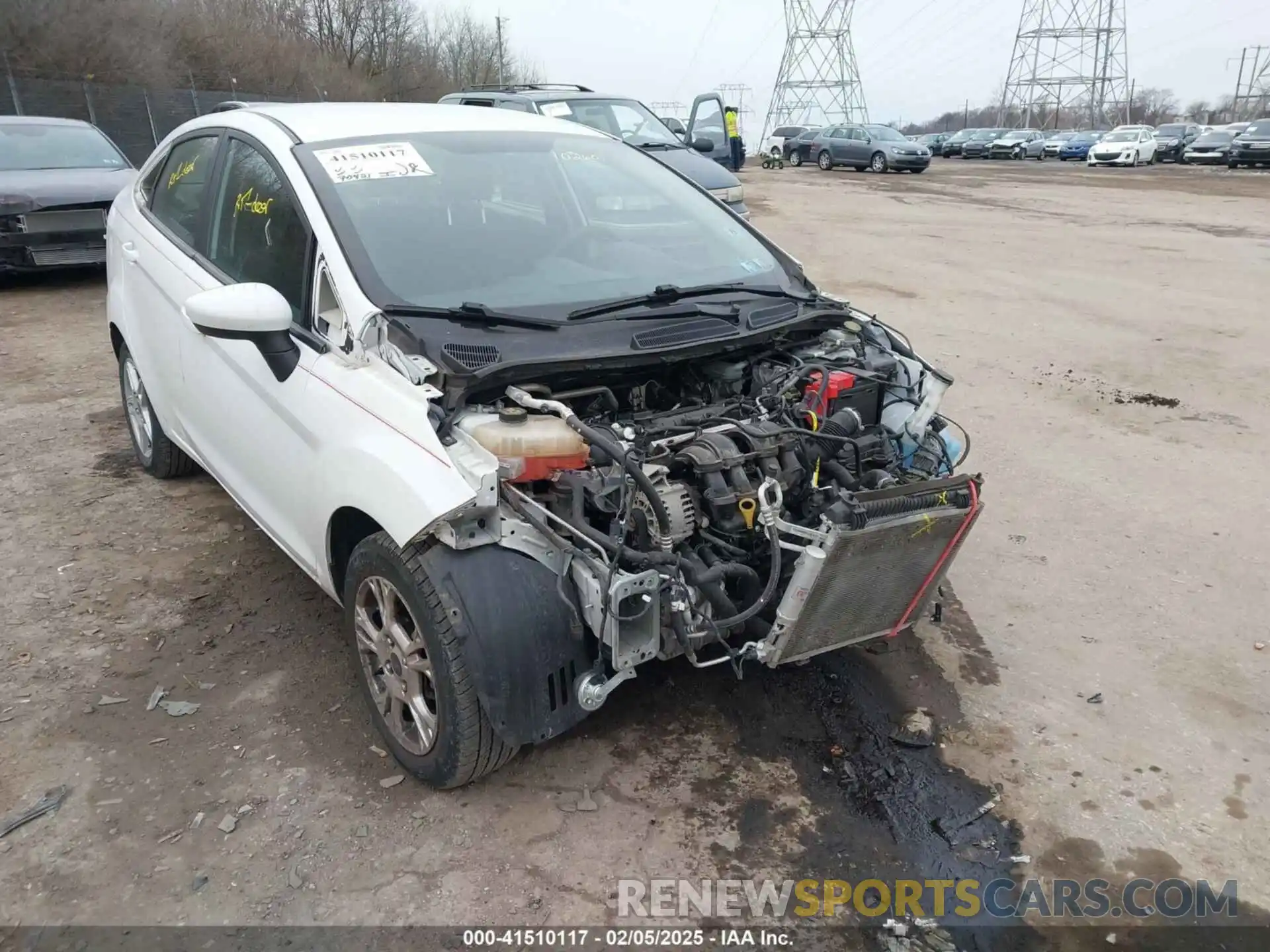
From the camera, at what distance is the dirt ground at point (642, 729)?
2523mm

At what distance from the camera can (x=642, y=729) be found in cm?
307

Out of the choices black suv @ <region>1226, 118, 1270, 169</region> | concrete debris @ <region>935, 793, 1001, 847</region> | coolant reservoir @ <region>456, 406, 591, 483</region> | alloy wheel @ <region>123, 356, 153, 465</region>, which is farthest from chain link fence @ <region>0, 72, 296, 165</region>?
black suv @ <region>1226, 118, 1270, 169</region>

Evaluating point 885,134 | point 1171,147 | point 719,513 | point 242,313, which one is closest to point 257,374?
point 242,313

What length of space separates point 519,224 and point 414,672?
1.73 metres

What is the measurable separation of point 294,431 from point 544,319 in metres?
0.91

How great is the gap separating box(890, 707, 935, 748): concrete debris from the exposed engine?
0.37m

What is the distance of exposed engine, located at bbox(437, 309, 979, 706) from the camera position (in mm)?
2533

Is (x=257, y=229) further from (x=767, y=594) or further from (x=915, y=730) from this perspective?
(x=915, y=730)

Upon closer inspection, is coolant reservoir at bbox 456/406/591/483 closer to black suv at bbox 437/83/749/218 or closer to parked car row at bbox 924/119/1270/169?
black suv at bbox 437/83/749/218

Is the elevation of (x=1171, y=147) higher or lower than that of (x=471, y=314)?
higher

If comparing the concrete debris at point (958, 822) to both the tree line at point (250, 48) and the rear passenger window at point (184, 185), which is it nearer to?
the rear passenger window at point (184, 185)

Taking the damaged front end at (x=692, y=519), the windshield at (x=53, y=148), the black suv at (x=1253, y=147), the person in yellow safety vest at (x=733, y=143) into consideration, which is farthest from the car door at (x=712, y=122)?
the black suv at (x=1253, y=147)

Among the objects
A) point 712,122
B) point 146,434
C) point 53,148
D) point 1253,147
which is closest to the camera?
point 146,434

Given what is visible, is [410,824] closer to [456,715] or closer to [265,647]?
[456,715]
